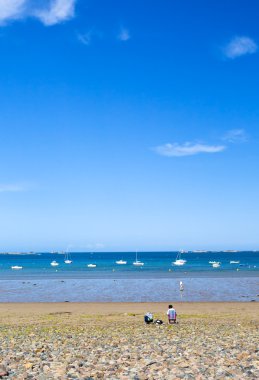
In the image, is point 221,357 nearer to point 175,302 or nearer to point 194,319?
point 194,319

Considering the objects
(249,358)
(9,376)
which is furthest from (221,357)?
(9,376)

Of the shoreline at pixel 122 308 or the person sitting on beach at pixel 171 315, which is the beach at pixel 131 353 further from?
the shoreline at pixel 122 308

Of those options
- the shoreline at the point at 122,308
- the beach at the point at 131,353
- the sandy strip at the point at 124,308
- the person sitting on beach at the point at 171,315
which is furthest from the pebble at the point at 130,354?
the shoreline at the point at 122,308

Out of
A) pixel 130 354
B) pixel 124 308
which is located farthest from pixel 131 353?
pixel 124 308

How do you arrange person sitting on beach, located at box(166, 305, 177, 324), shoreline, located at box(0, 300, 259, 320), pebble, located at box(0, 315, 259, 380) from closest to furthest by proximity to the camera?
pebble, located at box(0, 315, 259, 380), person sitting on beach, located at box(166, 305, 177, 324), shoreline, located at box(0, 300, 259, 320)

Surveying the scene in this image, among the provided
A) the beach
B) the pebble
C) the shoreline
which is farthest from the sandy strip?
the pebble

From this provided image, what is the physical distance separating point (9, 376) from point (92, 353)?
16.4 ft

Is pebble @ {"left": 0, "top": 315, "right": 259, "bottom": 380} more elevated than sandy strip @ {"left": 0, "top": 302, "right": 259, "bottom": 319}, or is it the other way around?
pebble @ {"left": 0, "top": 315, "right": 259, "bottom": 380}

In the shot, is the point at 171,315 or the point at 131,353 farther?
the point at 171,315

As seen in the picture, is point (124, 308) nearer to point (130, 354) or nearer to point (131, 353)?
point (131, 353)

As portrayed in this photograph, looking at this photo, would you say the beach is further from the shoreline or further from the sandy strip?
the shoreline

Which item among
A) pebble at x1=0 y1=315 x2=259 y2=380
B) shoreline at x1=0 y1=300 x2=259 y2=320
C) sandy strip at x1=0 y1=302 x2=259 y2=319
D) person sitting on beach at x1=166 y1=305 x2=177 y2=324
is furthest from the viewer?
shoreline at x1=0 y1=300 x2=259 y2=320

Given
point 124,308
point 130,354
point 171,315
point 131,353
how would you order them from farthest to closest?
1. point 124,308
2. point 171,315
3. point 131,353
4. point 130,354

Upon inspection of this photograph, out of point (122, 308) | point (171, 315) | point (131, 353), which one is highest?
point (131, 353)
